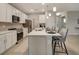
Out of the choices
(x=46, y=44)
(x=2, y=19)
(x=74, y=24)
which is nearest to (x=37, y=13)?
(x=74, y=24)

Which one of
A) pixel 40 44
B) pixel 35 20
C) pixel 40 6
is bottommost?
pixel 40 44

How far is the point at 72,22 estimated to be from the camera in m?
10.9

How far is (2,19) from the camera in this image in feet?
13.6

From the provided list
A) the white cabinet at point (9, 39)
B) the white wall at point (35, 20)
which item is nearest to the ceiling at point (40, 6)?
the white wall at point (35, 20)

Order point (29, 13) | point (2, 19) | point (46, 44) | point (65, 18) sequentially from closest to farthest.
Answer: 1. point (46, 44)
2. point (2, 19)
3. point (29, 13)
4. point (65, 18)

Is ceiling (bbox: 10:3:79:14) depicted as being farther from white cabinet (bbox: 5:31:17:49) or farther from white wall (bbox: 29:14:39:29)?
white cabinet (bbox: 5:31:17:49)

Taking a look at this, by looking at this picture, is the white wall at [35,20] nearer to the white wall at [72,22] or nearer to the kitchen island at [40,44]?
the white wall at [72,22]

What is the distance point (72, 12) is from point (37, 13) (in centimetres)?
350

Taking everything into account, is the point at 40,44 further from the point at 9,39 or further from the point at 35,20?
the point at 35,20

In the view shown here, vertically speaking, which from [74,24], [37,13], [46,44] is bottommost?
[46,44]

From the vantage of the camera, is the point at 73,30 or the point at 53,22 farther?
the point at 73,30

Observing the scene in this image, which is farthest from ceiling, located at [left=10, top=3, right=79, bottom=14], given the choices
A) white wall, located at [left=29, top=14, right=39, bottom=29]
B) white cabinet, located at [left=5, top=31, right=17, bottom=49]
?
white cabinet, located at [left=5, top=31, right=17, bottom=49]

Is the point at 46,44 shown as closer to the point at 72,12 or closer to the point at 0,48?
the point at 0,48

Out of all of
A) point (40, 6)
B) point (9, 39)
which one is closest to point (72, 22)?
point (40, 6)
